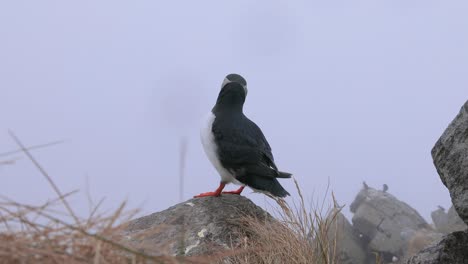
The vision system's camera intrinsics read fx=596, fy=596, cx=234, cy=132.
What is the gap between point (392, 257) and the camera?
24312mm

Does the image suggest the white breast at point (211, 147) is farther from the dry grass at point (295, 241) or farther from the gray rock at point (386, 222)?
the gray rock at point (386, 222)

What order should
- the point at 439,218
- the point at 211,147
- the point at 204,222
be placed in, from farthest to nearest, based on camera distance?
the point at 439,218 → the point at 211,147 → the point at 204,222

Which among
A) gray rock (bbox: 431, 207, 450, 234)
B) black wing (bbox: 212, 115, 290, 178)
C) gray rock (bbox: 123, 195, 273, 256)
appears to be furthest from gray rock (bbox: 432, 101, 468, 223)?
gray rock (bbox: 431, 207, 450, 234)

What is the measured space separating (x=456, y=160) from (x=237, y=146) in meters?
3.01

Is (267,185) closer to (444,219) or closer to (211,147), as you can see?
(211,147)

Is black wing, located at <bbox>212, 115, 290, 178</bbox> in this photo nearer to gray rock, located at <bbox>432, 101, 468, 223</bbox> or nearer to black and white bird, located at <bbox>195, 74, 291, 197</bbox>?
black and white bird, located at <bbox>195, 74, 291, 197</bbox>

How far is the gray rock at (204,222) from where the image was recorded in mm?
5281

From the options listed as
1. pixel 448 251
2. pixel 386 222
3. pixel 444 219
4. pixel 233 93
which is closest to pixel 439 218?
pixel 444 219

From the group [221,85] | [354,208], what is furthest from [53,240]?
[354,208]

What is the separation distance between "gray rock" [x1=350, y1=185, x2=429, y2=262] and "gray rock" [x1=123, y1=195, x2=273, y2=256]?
62.3ft

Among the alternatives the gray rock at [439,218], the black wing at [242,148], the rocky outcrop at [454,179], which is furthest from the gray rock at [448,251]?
the gray rock at [439,218]

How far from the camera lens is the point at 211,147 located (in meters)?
6.30

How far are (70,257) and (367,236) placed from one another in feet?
82.2

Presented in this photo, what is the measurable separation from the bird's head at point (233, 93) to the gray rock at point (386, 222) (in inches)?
739
